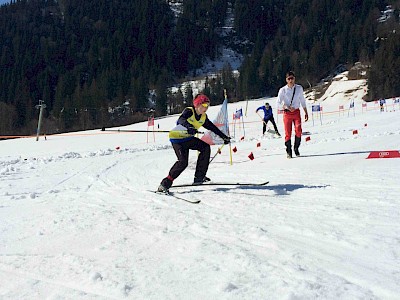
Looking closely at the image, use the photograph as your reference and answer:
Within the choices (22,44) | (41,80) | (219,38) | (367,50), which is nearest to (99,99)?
(41,80)

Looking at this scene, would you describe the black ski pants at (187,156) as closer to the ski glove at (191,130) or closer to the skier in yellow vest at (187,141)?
the skier in yellow vest at (187,141)

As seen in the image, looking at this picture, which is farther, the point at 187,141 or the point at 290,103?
the point at 290,103

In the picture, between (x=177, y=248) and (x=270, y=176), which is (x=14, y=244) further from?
(x=270, y=176)

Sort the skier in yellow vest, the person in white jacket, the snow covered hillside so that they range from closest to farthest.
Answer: the snow covered hillside, the skier in yellow vest, the person in white jacket

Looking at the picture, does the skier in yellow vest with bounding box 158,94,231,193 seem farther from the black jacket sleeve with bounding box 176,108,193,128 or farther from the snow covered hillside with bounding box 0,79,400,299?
the snow covered hillside with bounding box 0,79,400,299

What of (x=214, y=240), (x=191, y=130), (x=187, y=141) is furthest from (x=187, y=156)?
(x=214, y=240)

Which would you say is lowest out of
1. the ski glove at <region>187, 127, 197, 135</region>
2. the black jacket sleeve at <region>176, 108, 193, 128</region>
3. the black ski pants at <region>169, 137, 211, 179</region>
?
the black ski pants at <region>169, 137, 211, 179</region>

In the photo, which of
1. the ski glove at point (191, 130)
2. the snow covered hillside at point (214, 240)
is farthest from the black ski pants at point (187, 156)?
the snow covered hillside at point (214, 240)

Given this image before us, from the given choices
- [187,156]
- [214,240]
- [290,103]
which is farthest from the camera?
[290,103]

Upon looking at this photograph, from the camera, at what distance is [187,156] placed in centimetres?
571

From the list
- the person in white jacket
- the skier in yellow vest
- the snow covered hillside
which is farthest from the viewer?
the person in white jacket

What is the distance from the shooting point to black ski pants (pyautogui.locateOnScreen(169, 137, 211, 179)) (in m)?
5.67

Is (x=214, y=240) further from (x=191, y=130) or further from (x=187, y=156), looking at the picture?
(x=191, y=130)

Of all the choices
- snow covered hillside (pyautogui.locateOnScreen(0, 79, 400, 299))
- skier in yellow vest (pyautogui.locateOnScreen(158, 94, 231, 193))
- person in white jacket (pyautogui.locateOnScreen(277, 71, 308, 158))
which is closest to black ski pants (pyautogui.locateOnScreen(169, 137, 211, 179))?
skier in yellow vest (pyautogui.locateOnScreen(158, 94, 231, 193))
